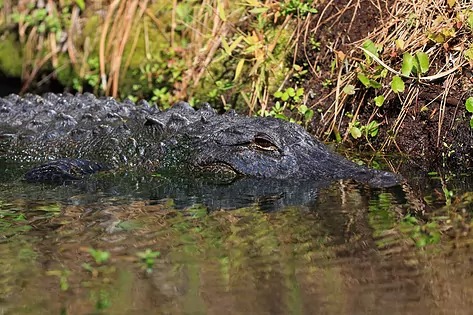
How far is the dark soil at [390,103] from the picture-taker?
5.54 meters

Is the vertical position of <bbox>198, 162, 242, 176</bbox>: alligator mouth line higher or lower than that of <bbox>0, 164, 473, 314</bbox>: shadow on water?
lower

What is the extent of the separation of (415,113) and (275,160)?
1.15 meters

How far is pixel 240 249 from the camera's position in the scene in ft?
11.6

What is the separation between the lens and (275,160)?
17.9 feet

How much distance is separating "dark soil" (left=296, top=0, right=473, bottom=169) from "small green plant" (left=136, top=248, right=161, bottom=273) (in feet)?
8.51

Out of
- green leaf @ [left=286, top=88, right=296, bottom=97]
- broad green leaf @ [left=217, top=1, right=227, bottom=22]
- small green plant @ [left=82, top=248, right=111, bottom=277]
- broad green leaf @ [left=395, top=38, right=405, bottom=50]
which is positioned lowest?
small green plant @ [left=82, top=248, right=111, bottom=277]

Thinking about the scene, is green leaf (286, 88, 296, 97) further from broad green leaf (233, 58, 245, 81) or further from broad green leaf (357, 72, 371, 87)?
broad green leaf (357, 72, 371, 87)

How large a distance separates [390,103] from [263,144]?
1124 mm

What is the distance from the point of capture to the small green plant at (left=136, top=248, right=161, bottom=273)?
332 centimetres

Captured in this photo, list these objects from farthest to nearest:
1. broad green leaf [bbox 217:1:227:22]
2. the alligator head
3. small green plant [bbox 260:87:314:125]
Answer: broad green leaf [bbox 217:1:227:22] < small green plant [bbox 260:87:314:125] < the alligator head

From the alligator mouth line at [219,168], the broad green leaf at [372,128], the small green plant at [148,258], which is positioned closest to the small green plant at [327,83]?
the broad green leaf at [372,128]

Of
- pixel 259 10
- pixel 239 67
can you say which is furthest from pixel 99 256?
pixel 259 10

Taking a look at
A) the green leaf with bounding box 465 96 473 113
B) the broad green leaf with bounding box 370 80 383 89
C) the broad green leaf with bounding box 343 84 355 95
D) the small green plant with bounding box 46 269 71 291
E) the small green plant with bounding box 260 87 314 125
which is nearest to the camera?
the small green plant with bounding box 46 269 71 291

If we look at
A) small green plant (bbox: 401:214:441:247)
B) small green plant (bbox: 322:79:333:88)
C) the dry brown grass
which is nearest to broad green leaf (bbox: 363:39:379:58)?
Answer: the dry brown grass
